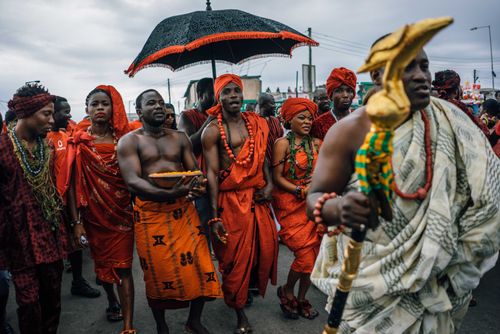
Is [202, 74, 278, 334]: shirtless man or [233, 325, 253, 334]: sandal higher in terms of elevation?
[202, 74, 278, 334]: shirtless man

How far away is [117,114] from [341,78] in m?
2.47

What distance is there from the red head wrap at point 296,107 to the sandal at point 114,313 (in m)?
2.63

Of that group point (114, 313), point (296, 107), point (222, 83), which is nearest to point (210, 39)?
point (222, 83)

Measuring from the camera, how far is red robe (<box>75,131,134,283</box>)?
389 centimetres

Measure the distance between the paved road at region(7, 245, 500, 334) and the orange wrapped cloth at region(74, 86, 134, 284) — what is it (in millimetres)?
626

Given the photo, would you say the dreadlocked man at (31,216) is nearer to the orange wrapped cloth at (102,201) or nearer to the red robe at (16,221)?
the red robe at (16,221)

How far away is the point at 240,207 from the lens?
150 inches

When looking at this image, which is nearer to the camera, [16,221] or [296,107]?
[16,221]

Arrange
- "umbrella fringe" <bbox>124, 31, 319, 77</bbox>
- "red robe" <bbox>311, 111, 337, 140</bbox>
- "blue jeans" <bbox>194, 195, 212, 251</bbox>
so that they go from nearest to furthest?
"umbrella fringe" <bbox>124, 31, 319, 77</bbox> < "red robe" <bbox>311, 111, 337, 140</bbox> < "blue jeans" <bbox>194, 195, 212, 251</bbox>

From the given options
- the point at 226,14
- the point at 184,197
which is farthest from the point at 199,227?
the point at 226,14

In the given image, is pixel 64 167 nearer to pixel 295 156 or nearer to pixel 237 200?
pixel 237 200

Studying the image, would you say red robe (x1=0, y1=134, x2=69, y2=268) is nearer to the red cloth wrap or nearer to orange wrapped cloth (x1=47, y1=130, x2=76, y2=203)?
orange wrapped cloth (x1=47, y1=130, x2=76, y2=203)

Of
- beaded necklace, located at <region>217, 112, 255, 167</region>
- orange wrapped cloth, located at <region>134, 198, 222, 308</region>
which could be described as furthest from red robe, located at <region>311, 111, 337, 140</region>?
orange wrapped cloth, located at <region>134, 198, 222, 308</region>

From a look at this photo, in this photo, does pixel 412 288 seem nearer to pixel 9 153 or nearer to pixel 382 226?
pixel 382 226
